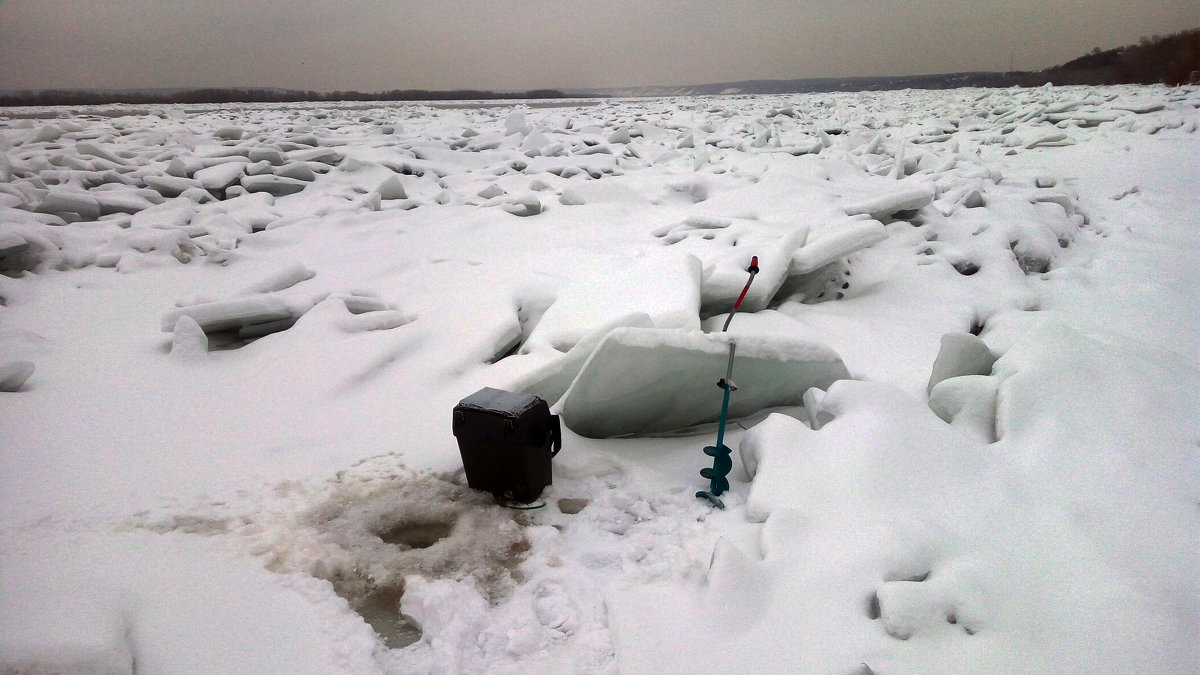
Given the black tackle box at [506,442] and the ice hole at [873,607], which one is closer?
the ice hole at [873,607]

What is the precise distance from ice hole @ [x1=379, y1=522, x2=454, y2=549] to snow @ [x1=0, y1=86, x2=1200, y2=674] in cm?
2

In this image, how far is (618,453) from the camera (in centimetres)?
211

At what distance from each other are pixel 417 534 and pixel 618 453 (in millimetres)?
Answer: 701

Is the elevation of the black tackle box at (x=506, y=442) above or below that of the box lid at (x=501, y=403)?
below

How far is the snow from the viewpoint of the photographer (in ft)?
4.23

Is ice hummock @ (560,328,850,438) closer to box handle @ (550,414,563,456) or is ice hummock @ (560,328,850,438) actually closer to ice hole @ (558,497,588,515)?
box handle @ (550,414,563,456)

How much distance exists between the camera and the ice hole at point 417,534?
1722 millimetres

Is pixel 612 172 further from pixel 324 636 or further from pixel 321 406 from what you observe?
pixel 324 636

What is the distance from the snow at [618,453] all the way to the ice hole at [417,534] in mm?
20

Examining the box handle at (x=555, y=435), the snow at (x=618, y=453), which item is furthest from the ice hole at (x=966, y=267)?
the box handle at (x=555, y=435)

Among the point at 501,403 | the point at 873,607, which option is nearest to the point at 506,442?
the point at 501,403

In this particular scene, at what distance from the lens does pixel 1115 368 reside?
6.54 ft

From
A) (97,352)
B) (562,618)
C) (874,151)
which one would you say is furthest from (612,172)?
(562,618)

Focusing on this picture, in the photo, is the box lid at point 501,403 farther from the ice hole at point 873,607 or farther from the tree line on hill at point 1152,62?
the tree line on hill at point 1152,62
